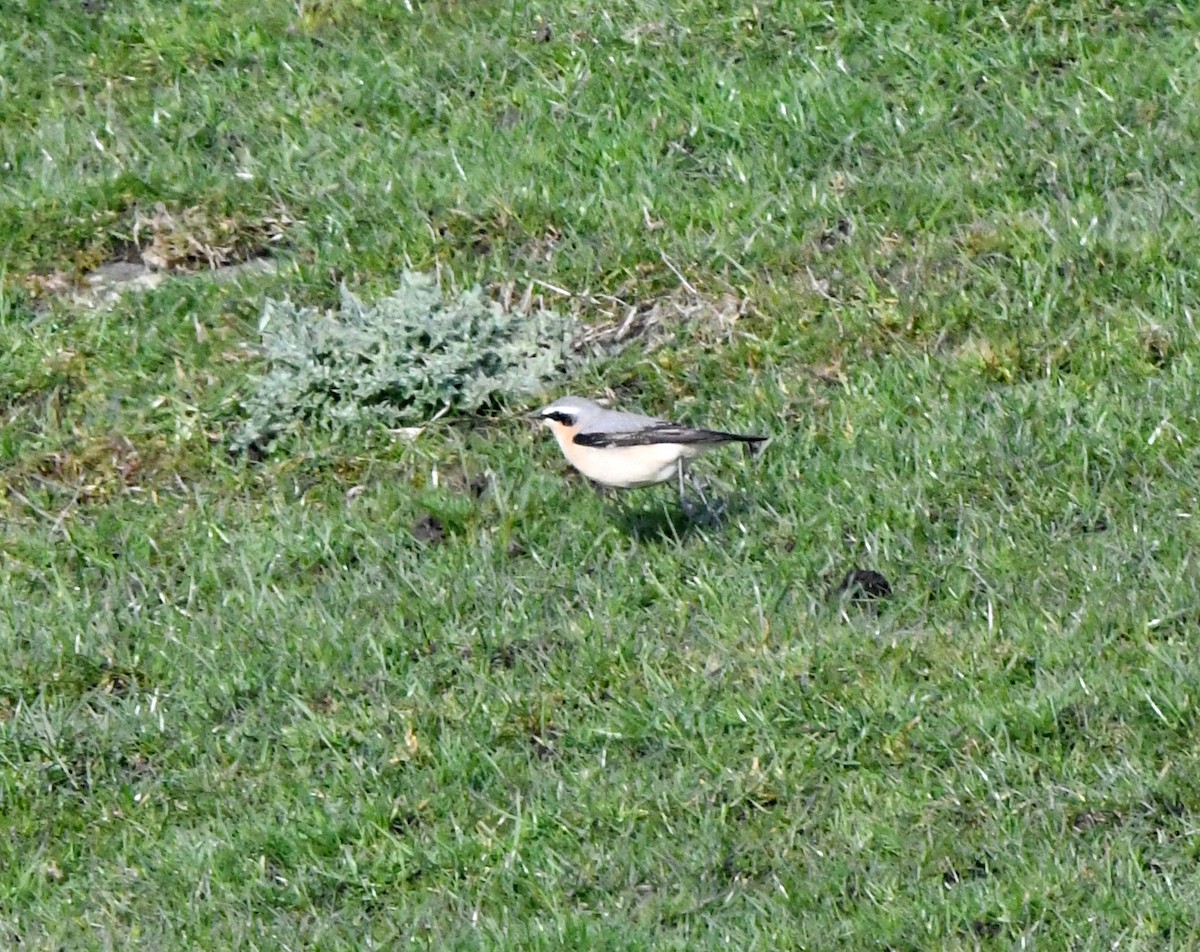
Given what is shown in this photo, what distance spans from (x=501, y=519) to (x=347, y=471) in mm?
997

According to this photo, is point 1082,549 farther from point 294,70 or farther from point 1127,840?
point 294,70

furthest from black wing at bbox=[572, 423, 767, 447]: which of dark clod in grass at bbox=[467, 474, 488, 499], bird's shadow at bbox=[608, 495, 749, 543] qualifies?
dark clod in grass at bbox=[467, 474, 488, 499]

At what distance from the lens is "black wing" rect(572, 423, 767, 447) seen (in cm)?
826

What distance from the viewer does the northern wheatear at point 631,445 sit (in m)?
8.29

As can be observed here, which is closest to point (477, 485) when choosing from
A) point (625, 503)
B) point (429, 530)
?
point (429, 530)

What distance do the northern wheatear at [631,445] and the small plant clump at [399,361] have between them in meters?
0.93

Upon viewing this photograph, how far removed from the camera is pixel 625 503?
8727 millimetres

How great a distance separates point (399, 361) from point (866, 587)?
2.80m

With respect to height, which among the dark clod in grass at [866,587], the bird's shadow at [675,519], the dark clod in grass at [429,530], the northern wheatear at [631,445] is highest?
the northern wheatear at [631,445]

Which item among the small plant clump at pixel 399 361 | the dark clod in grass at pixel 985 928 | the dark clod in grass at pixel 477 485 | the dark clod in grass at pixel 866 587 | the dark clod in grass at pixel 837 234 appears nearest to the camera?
the dark clod in grass at pixel 985 928

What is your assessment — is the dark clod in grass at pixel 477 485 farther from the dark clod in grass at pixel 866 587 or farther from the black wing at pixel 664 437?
the dark clod in grass at pixel 866 587

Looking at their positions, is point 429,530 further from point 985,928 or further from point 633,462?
point 985,928

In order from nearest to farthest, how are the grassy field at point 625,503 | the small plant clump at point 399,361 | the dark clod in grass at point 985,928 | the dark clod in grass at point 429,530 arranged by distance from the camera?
1. the dark clod in grass at point 985,928
2. the grassy field at point 625,503
3. the dark clod in grass at point 429,530
4. the small plant clump at point 399,361

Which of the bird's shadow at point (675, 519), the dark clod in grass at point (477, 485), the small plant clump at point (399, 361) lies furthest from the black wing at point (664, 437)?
the small plant clump at point (399, 361)
